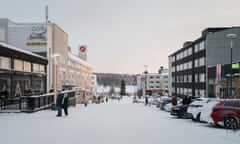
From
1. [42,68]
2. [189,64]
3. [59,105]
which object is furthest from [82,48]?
[59,105]

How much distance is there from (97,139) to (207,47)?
48.0m

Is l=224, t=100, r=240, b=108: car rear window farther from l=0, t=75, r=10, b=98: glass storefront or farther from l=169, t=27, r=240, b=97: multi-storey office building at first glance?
l=169, t=27, r=240, b=97: multi-storey office building

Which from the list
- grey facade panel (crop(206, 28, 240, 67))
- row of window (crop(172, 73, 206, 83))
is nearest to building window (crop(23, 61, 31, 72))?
grey facade panel (crop(206, 28, 240, 67))

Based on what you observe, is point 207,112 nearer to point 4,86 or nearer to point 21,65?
point 4,86

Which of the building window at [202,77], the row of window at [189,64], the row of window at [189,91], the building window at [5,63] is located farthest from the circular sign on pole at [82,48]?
the building window at [5,63]

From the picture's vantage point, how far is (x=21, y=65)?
26797mm

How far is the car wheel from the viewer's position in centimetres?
1234

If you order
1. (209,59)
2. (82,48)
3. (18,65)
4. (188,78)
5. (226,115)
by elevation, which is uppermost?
(82,48)

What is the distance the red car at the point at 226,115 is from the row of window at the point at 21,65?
666 inches

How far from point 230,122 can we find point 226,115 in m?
0.36

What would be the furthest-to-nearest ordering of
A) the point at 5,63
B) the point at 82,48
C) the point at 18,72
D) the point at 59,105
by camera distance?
1. the point at 82,48
2. the point at 18,72
3. the point at 5,63
4. the point at 59,105

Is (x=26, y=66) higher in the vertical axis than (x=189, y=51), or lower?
lower

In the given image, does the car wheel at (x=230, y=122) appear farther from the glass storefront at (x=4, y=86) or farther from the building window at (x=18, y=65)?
the building window at (x=18, y=65)

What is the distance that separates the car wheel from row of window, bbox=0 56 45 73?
17395 millimetres
